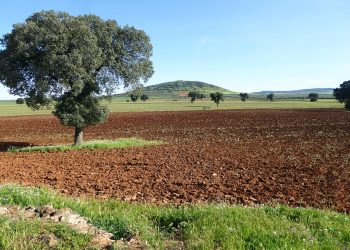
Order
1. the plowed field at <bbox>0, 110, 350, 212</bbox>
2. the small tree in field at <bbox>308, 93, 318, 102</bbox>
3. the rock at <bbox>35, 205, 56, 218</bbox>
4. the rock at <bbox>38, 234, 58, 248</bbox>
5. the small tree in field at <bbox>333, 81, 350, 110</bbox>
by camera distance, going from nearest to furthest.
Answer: the rock at <bbox>38, 234, 58, 248</bbox> → the rock at <bbox>35, 205, 56, 218</bbox> → the plowed field at <bbox>0, 110, 350, 212</bbox> → the small tree in field at <bbox>333, 81, 350, 110</bbox> → the small tree in field at <bbox>308, 93, 318, 102</bbox>

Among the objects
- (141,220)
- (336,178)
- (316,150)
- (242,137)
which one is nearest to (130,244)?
(141,220)

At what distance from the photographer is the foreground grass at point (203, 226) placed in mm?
7781

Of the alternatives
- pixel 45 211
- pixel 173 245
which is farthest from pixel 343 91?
pixel 45 211

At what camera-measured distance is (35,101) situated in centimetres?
3172

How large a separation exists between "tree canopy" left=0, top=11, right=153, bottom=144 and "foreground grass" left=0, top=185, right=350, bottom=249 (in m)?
20.0

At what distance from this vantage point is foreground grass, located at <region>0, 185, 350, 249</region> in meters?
7.78

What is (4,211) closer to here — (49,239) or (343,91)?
(49,239)

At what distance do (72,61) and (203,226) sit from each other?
23.6 m

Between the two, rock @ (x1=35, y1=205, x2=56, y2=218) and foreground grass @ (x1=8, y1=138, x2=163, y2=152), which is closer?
rock @ (x1=35, y1=205, x2=56, y2=218)

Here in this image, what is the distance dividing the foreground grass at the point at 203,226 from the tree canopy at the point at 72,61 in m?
20.0

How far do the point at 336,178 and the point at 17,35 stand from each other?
2401 cm

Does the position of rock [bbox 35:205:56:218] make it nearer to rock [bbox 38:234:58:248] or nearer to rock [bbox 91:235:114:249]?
rock [bbox 38:234:58:248]

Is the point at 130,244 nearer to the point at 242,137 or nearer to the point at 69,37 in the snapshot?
the point at 69,37

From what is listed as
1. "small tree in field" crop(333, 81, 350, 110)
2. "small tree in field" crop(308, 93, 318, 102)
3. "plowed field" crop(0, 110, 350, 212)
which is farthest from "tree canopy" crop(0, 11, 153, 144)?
"small tree in field" crop(308, 93, 318, 102)
